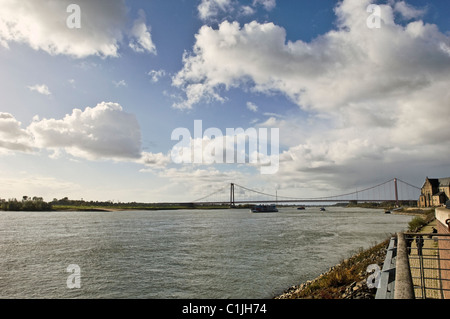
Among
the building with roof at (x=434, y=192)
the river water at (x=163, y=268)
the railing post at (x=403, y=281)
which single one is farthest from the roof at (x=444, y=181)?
the railing post at (x=403, y=281)

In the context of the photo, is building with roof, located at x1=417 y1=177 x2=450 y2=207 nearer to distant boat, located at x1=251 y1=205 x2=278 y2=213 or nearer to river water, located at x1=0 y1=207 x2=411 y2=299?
distant boat, located at x1=251 y1=205 x2=278 y2=213

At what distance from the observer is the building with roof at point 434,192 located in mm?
92000

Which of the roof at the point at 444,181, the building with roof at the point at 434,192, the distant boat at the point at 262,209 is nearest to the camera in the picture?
the building with roof at the point at 434,192

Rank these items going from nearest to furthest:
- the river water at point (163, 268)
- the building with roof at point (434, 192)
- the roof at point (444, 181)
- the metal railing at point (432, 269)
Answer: the metal railing at point (432, 269), the river water at point (163, 268), the building with roof at point (434, 192), the roof at point (444, 181)

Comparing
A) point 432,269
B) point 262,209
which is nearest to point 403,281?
point 432,269

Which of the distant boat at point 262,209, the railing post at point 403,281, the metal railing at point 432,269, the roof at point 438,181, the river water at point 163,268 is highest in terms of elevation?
the roof at point 438,181

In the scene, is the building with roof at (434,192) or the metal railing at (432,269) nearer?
the metal railing at (432,269)

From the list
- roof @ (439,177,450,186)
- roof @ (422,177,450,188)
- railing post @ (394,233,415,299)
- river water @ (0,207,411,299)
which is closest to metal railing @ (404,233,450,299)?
railing post @ (394,233,415,299)

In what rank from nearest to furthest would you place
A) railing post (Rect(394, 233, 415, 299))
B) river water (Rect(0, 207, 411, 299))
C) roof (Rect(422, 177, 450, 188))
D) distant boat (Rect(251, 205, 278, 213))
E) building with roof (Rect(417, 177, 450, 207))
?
railing post (Rect(394, 233, 415, 299)) → river water (Rect(0, 207, 411, 299)) → building with roof (Rect(417, 177, 450, 207)) → roof (Rect(422, 177, 450, 188)) → distant boat (Rect(251, 205, 278, 213))

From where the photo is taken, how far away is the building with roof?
92000 millimetres

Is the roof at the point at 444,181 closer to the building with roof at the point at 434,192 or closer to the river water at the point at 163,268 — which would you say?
the building with roof at the point at 434,192

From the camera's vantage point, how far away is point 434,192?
97938 millimetres

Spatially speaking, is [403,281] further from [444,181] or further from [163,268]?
[444,181]
